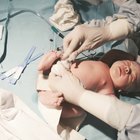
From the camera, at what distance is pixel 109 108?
1.25m

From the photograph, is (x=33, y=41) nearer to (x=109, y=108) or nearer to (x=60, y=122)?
(x=60, y=122)

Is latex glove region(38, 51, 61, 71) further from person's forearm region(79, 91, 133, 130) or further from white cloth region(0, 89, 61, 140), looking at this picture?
person's forearm region(79, 91, 133, 130)

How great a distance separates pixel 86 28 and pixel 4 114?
1.97 feet

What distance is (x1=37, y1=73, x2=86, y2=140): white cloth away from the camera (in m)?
1.46

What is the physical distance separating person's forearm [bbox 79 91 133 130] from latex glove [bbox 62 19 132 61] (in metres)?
0.32

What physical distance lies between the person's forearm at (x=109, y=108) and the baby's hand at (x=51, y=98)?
0.14m

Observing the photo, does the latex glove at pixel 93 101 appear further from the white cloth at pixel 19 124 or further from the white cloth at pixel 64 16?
the white cloth at pixel 64 16

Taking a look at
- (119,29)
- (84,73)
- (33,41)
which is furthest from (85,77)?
(33,41)

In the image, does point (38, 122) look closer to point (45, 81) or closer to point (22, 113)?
point (22, 113)

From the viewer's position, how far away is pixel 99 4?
6.63 feet

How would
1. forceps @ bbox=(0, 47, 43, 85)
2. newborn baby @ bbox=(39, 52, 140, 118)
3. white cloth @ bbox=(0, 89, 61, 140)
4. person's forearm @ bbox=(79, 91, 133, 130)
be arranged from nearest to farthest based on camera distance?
person's forearm @ bbox=(79, 91, 133, 130) < white cloth @ bbox=(0, 89, 61, 140) < newborn baby @ bbox=(39, 52, 140, 118) < forceps @ bbox=(0, 47, 43, 85)

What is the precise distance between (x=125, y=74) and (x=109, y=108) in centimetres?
38

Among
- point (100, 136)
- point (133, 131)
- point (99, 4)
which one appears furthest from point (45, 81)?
point (99, 4)

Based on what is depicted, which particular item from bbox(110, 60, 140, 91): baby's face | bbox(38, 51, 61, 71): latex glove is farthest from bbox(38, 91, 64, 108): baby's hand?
bbox(110, 60, 140, 91): baby's face
